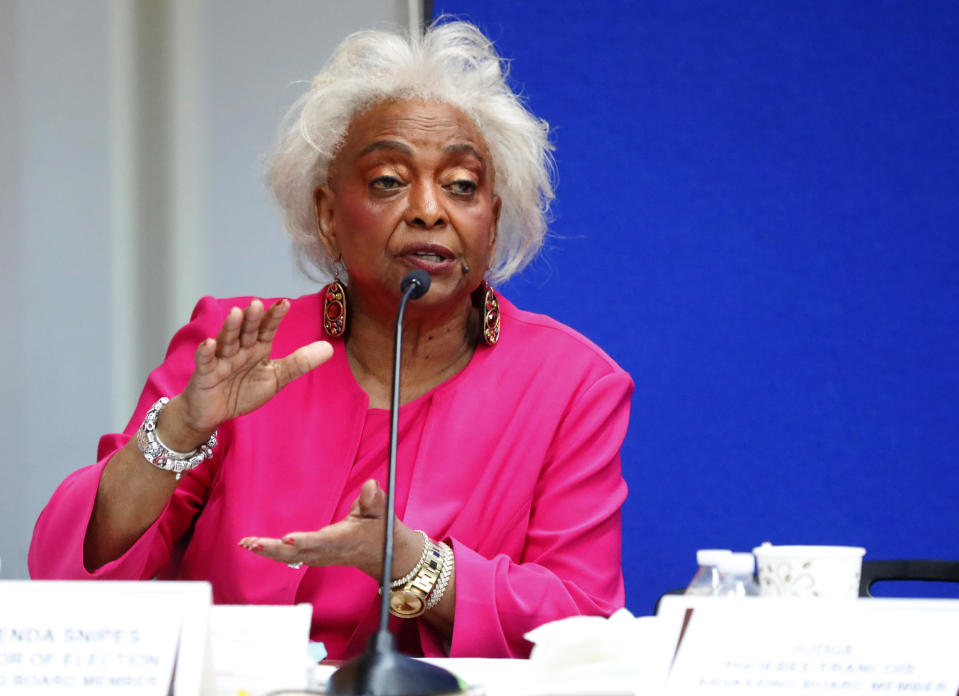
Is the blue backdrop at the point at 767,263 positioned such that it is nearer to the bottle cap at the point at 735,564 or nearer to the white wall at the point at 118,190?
the white wall at the point at 118,190

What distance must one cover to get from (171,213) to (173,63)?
17.0 inches

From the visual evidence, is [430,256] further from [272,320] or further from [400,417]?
[272,320]

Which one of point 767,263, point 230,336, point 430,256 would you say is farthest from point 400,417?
point 767,263

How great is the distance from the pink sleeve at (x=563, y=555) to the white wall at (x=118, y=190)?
1384 mm

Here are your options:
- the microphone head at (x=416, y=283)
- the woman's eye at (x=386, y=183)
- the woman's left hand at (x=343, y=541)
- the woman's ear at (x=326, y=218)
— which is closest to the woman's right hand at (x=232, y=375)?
the microphone head at (x=416, y=283)

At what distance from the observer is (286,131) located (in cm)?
203

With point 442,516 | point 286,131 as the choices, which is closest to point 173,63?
point 286,131

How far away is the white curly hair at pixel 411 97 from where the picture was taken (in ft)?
6.23

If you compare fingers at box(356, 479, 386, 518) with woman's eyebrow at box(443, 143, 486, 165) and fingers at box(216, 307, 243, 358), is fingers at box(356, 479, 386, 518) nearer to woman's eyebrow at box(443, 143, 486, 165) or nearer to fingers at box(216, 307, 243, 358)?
fingers at box(216, 307, 243, 358)

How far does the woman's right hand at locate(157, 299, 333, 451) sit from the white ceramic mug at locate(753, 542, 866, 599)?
25.3 inches

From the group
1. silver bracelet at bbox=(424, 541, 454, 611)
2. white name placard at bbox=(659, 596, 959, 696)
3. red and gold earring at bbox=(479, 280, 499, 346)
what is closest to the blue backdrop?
red and gold earring at bbox=(479, 280, 499, 346)

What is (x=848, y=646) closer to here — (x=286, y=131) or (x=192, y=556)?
(x=192, y=556)

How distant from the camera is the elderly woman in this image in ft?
4.85

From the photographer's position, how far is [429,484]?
1.71m
